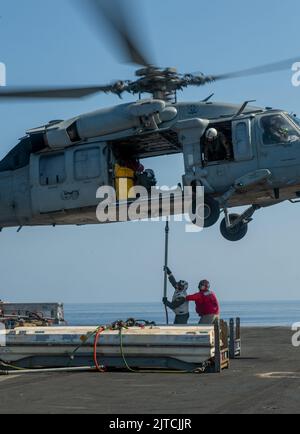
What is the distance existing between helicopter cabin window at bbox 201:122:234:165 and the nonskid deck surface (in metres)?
6.72

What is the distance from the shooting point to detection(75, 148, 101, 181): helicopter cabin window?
70.6 feet

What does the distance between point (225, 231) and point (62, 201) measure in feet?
14.9

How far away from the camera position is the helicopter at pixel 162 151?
795 inches

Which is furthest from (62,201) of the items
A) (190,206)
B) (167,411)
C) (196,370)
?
(167,411)

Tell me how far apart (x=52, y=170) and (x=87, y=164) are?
44.6 inches

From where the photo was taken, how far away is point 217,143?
2081 centimetres

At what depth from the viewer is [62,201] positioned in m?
22.1

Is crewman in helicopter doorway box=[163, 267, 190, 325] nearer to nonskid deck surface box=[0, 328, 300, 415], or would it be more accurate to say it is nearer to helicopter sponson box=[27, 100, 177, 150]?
nonskid deck surface box=[0, 328, 300, 415]

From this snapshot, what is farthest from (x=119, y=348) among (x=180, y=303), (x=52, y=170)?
(x=52, y=170)

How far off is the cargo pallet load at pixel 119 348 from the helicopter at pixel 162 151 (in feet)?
20.3

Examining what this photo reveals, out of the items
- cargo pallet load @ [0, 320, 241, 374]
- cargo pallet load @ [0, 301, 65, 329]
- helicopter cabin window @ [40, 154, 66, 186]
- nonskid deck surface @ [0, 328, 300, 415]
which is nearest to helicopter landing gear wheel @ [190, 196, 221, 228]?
helicopter cabin window @ [40, 154, 66, 186]

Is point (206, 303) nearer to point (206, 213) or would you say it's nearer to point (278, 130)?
point (206, 213)

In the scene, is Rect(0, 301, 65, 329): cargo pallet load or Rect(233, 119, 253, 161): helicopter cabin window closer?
Rect(233, 119, 253, 161): helicopter cabin window
